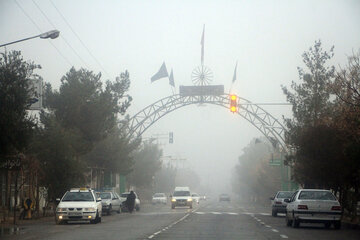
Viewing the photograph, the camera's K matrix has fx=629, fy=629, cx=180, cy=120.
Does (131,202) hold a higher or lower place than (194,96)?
lower

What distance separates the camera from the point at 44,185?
40.2 m

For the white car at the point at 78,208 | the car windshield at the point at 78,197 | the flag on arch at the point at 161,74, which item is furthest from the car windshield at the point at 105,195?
the flag on arch at the point at 161,74

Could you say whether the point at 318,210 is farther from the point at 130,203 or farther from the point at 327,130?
the point at 130,203

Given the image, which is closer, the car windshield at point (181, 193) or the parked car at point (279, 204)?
the parked car at point (279, 204)

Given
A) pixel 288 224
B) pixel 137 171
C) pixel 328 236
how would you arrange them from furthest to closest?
pixel 137 171 → pixel 288 224 → pixel 328 236

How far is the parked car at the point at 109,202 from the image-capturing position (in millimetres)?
44469

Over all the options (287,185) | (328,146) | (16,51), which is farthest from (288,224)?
(287,185)

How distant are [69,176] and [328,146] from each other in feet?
53.9

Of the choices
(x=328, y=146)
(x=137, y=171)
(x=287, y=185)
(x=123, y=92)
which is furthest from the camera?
(x=137, y=171)

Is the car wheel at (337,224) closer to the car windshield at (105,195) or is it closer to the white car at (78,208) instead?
the white car at (78,208)

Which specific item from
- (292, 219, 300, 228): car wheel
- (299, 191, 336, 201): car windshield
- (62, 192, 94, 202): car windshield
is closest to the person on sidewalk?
(62, 192, 94, 202): car windshield

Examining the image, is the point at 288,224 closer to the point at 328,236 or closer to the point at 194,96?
the point at 328,236

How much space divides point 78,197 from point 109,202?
515 inches

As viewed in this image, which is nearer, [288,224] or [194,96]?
[288,224]
